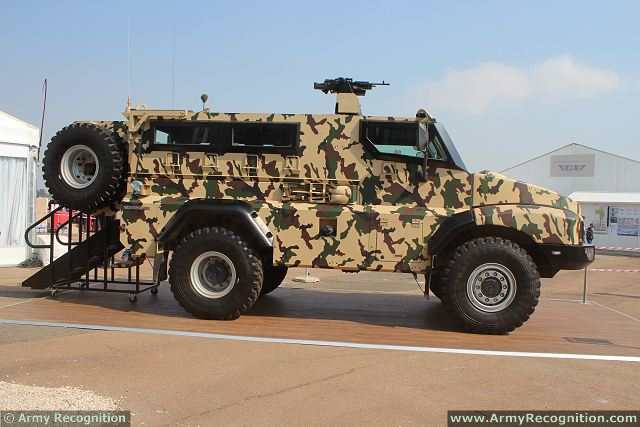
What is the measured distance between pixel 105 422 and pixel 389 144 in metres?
4.77

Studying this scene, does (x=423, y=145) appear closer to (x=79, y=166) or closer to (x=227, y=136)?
(x=227, y=136)

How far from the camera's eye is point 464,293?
686cm

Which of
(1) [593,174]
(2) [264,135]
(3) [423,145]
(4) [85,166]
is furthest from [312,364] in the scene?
(1) [593,174]

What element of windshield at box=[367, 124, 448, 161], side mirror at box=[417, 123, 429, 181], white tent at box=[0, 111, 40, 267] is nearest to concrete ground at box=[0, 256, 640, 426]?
side mirror at box=[417, 123, 429, 181]

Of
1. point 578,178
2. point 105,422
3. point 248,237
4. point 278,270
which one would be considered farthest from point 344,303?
point 578,178

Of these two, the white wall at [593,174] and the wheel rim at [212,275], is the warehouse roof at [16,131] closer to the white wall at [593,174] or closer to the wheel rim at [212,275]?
the wheel rim at [212,275]

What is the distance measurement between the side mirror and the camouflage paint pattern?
115 millimetres

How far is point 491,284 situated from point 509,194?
3.68 ft

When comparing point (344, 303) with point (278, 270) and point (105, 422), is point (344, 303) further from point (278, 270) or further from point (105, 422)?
point (105, 422)

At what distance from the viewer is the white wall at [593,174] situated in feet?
112

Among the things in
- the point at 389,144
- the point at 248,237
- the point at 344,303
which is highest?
the point at 389,144

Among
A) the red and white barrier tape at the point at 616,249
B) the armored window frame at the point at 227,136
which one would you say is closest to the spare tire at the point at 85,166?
the armored window frame at the point at 227,136

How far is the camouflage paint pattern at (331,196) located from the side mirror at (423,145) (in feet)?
0.38

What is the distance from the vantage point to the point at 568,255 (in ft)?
22.5
